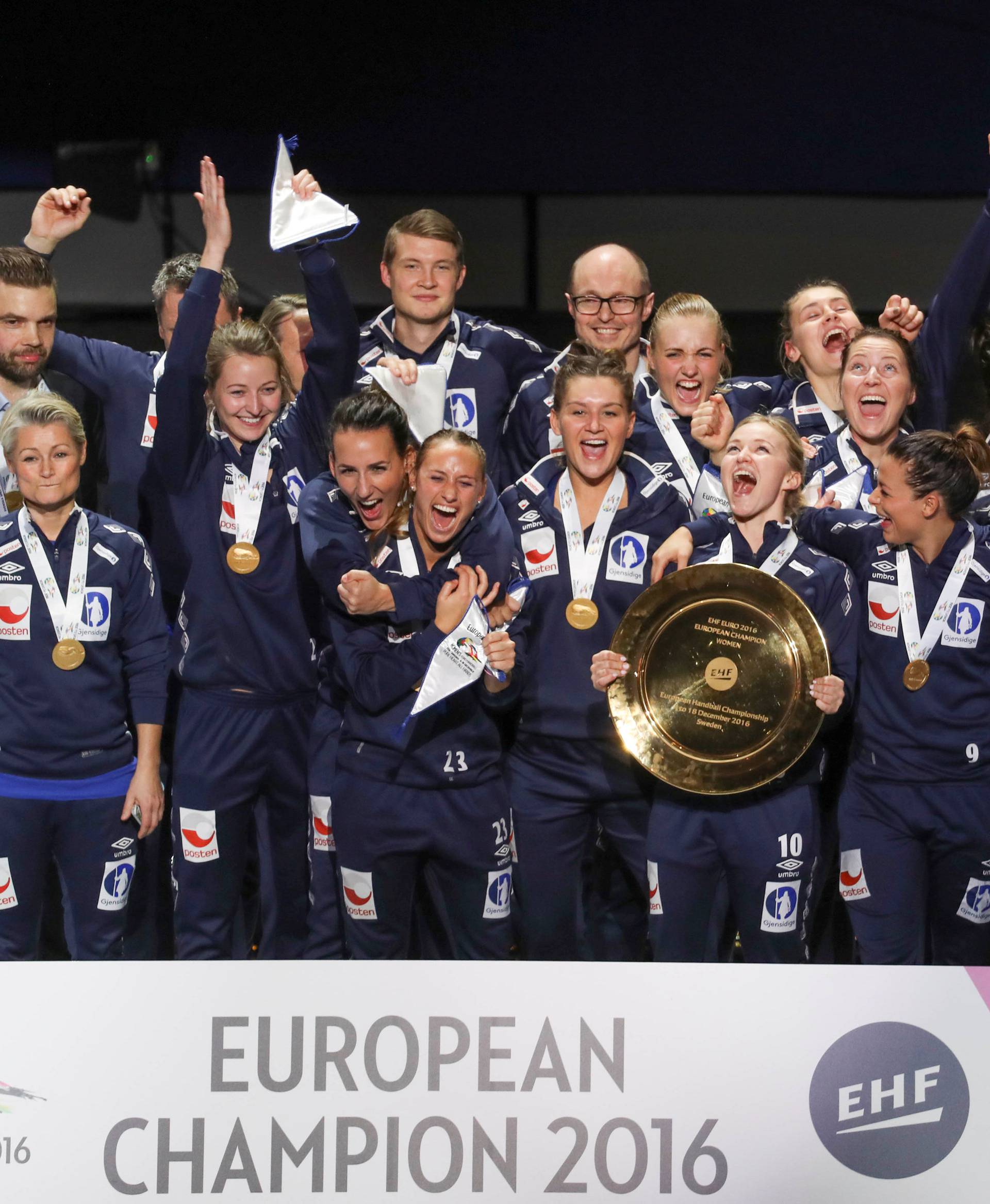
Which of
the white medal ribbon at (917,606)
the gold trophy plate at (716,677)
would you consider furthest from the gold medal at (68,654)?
the white medal ribbon at (917,606)

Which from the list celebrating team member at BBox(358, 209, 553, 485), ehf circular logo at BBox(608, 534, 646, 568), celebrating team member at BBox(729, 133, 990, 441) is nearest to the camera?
ehf circular logo at BBox(608, 534, 646, 568)

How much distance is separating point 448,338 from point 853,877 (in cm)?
197

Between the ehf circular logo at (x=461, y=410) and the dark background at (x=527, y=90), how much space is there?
1.84 m

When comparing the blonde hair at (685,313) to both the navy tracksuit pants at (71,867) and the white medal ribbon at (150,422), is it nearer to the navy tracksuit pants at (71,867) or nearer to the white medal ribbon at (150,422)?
the white medal ribbon at (150,422)

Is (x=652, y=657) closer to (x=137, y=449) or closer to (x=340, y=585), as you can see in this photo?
(x=340, y=585)

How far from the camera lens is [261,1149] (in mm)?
2562

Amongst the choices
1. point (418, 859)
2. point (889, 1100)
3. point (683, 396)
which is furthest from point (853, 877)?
point (683, 396)

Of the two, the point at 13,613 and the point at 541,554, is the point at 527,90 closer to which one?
the point at 541,554

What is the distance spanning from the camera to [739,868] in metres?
3.30

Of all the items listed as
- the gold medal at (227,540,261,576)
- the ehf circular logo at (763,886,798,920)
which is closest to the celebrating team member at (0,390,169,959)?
the gold medal at (227,540,261,576)

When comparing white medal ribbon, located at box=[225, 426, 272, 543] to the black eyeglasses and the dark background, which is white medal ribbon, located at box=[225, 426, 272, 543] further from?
the dark background

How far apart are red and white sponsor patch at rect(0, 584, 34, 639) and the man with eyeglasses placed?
59.1 inches

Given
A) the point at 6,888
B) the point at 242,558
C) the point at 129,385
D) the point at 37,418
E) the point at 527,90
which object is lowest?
the point at 6,888

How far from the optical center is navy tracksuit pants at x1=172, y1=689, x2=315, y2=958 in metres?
3.65
